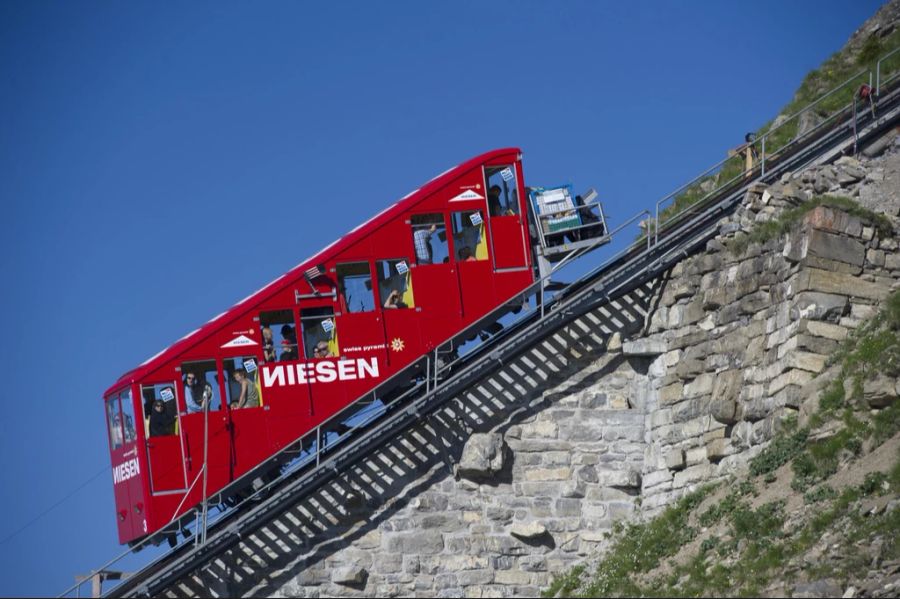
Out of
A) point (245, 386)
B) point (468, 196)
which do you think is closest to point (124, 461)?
point (245, 386)

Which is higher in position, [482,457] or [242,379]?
[242,379]

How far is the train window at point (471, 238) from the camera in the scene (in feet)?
106

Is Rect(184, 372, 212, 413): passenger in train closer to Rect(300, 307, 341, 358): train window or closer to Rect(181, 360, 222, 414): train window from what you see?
Rect(181, 360, 222, 414): train window

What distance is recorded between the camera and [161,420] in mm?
30906

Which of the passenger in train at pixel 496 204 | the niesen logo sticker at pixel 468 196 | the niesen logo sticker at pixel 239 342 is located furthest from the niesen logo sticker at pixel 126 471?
the passenger in train at pixel 496 204

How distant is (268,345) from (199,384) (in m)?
1.61

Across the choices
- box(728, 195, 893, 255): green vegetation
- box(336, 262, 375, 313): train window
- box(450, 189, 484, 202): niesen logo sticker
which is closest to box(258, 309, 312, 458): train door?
box(336, 262, 375, 313): train window

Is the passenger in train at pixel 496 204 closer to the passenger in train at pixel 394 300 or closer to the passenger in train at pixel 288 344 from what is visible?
the passenger in train at pixel 394 300

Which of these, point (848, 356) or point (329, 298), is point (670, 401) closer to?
point (848, 356)

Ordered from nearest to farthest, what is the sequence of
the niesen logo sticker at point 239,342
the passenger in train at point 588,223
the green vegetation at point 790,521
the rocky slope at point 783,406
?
the green vegetation at point 790,521 < the rocky slope at point 783,406 < the niesen logo sticker at point 239,342 < the passenger in train at point 588,223

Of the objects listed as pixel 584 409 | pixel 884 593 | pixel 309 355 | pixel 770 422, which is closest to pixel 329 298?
pixel 309 355

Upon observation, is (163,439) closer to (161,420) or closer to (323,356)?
(161,420)

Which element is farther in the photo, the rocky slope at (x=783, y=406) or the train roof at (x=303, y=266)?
the train roof at (x=303, y=266)

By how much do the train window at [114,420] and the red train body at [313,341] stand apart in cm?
5
